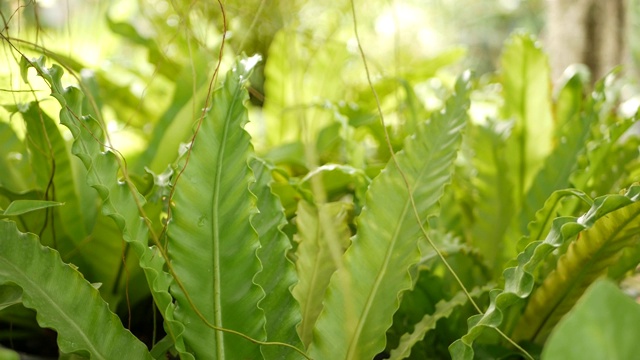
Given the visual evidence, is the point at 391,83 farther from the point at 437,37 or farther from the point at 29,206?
the point at 437,37

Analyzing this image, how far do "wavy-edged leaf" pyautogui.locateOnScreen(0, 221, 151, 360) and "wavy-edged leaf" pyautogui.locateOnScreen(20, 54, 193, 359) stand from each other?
42 mm

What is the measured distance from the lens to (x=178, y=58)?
136cm

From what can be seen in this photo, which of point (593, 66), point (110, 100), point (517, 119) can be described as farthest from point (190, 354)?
point (593, 66)

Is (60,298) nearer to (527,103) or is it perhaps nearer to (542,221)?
(542,221)

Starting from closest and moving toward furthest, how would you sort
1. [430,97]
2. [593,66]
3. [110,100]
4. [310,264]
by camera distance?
[310,264]
[110,100]
[593,66]
[430,97]

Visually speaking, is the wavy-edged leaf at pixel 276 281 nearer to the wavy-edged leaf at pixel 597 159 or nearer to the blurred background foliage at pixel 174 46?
the blurred background foliage at pixel 174 46

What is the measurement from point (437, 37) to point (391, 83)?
13.4 feet

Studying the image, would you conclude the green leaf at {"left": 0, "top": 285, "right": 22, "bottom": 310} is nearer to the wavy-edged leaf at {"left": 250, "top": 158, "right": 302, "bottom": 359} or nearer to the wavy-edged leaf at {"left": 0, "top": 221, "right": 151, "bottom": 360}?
the wavy-edged leaf at {"left": 0, "top": 221, "right": 151, "bottom": 360}

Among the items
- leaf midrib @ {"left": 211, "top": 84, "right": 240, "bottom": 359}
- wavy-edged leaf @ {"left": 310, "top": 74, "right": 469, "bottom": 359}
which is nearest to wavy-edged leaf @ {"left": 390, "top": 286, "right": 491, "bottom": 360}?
wavy-edged leaf @ {"left": 310, "top": 74, "right": 469, "bottom": 359}

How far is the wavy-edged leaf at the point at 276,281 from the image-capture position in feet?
1.50

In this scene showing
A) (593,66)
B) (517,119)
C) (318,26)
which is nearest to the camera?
(517,119)

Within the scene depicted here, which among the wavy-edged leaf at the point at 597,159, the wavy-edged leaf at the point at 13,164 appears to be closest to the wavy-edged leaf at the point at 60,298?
the wavy-edged leaf at the point at 13,164

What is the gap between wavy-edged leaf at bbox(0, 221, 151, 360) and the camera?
424 millimetres

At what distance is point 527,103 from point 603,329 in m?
0.65
